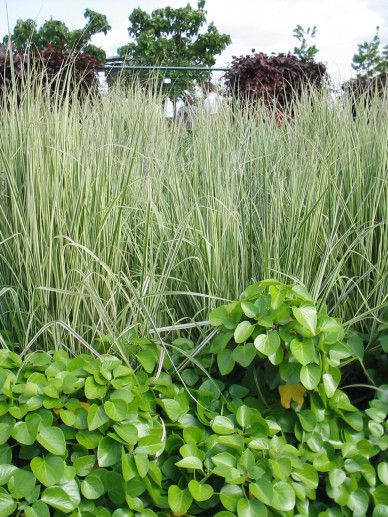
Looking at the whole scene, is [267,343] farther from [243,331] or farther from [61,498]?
[61,498]

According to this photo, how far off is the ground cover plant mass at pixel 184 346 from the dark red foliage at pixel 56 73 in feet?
0.54

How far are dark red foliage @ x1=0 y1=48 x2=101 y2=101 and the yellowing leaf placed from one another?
1294mm

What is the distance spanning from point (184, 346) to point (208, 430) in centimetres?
28

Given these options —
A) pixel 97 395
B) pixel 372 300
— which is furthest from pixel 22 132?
pixel 372 300

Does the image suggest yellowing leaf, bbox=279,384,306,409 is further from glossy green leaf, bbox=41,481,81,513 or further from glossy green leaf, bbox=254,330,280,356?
glossy green leaf, bbox=41,481,81,513

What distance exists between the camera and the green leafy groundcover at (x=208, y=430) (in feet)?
4.61

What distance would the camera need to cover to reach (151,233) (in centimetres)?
199

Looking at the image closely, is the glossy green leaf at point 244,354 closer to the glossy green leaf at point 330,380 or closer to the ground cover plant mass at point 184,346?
the ground cover plant mass at point 184,346

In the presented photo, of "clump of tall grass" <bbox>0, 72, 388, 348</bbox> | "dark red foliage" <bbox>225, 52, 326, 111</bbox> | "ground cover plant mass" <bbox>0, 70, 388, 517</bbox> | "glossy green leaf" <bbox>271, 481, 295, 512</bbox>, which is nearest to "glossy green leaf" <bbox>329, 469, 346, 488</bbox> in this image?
"ground cover plant mass" <bbox>0, 70, 388, 517</bbox>

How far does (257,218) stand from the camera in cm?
212

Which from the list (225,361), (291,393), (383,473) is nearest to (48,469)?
(225,361)

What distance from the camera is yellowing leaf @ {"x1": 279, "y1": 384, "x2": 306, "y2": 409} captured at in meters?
1.64

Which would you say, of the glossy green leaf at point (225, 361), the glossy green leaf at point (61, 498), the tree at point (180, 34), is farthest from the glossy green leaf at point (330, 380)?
the tree at point (180, 34)

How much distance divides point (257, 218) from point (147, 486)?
39.7 inches
